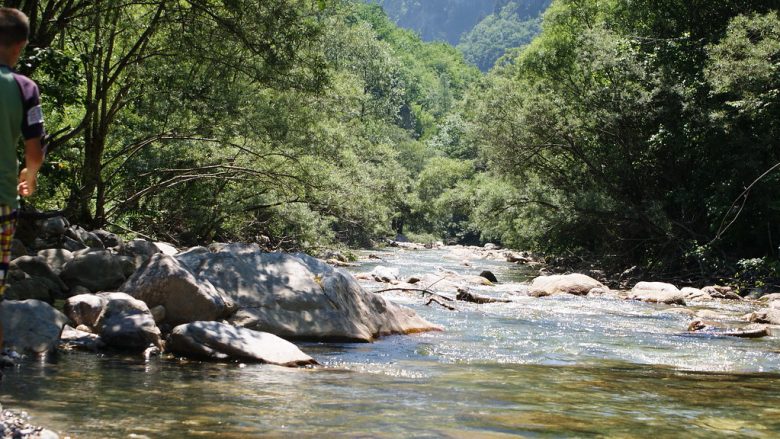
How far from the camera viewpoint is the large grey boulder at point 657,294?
15.9 meters

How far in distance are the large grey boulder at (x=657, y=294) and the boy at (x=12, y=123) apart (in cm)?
1450

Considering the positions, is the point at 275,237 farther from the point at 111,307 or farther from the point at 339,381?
the point at 339,381

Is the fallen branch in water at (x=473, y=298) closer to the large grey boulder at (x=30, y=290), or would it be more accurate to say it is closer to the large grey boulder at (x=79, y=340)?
the large grey boulder at (x=30, y=290)

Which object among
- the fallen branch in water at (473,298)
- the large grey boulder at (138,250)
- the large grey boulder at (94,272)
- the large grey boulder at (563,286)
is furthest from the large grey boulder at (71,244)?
the large grey boulder at (563,286)

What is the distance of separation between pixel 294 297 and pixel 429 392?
10.9 feet

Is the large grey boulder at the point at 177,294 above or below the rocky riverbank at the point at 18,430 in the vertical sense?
above

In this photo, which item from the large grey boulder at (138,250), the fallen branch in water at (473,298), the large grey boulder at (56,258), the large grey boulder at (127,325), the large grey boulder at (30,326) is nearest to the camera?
the large grey boulder at (30,326)

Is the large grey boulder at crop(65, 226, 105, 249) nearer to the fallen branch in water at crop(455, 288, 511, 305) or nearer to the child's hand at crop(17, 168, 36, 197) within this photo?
the fallen branch in water at crop(455, 288, 511, 305)

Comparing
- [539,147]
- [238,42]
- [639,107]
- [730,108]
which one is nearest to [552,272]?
[539,147]

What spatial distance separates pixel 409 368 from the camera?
723cm

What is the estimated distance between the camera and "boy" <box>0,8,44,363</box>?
346 centimetres

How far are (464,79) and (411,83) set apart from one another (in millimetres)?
36061

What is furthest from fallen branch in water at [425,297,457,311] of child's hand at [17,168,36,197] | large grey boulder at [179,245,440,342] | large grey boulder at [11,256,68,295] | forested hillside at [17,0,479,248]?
child's hand at [17,168,36,197]

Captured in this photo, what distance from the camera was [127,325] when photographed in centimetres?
731
